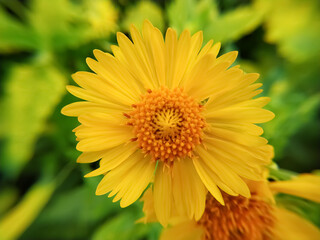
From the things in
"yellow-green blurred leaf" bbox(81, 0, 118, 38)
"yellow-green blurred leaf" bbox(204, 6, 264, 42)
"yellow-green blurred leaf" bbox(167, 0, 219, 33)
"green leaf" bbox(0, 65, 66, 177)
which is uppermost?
"yellow-green blurred leaf" bbox(81, 0, 118, 38)

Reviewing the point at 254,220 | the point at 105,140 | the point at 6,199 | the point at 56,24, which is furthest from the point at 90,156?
the point at 6,199

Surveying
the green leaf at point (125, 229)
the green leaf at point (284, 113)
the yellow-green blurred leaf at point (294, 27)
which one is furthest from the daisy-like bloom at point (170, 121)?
the yellow-green blurred leaf at point (294, 27)

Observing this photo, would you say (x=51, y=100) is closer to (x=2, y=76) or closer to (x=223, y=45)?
(x=2, y=76)

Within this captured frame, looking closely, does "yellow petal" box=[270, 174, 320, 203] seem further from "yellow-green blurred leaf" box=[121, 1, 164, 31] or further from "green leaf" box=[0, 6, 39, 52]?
"green leaf" box=[0, 6, 39, 52]

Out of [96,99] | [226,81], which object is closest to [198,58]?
[226,81]

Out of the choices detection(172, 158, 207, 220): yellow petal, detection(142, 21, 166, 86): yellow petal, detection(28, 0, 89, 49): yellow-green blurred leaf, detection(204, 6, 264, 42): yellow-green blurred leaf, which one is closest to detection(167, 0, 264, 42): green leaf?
detection(204, 6, 264, 42): yellow-green blurred leaf

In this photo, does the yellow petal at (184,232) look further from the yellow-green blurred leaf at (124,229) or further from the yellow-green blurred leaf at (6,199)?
the yellow-green blurred leaf at (6,199)
